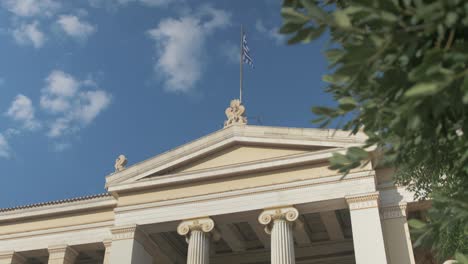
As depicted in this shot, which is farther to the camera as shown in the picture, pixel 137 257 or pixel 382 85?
pixel 137 257

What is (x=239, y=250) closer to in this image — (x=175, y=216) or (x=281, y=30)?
(x=175, y=216)

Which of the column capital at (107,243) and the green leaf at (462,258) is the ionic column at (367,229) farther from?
the green leaf at (462,258)

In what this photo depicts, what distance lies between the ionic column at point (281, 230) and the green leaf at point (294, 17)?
53.5 feet

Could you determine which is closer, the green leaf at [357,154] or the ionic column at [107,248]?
the green leaf at [357,154]

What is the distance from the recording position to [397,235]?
20.1m

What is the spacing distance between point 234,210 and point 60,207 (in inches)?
342

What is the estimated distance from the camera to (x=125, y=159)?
25031 millimetres

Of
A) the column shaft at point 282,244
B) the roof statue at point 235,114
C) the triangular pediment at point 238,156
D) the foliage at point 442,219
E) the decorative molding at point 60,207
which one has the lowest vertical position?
the foliage at point 442,219

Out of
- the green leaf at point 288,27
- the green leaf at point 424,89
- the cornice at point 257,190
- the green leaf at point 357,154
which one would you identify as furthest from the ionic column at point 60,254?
the green leaf at point 424,89

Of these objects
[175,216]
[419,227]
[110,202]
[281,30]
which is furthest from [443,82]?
[110,202]

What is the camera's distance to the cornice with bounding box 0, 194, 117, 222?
24.5 meters

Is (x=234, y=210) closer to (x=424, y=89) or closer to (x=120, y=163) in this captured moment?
(x=120, y=163)

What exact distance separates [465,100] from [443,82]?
26 centimetres

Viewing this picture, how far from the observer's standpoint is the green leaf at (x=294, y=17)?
4.35m
